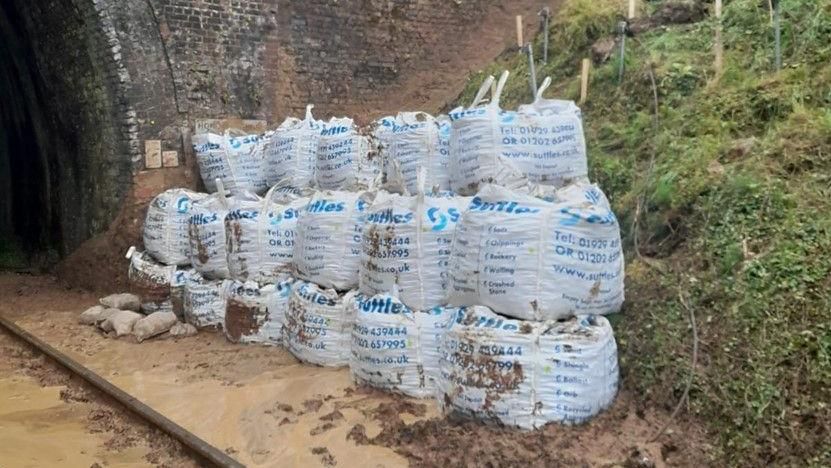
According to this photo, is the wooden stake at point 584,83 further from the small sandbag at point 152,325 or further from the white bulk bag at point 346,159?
the small sandbag at point 152,325

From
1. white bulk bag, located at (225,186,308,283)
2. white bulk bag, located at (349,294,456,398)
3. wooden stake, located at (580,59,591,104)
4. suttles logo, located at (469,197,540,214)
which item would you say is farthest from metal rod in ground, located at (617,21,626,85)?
white bulk bag, located at (349,294,456,398)

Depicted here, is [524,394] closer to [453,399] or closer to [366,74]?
[453,399]

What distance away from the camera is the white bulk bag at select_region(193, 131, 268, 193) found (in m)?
6.71

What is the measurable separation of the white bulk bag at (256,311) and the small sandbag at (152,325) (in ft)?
2.58

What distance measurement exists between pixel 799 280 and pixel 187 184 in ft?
18.8

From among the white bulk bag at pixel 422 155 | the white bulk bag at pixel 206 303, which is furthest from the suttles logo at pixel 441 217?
the white bulk bag at pixel 206 303

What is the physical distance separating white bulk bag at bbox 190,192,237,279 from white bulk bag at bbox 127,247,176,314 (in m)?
0.57

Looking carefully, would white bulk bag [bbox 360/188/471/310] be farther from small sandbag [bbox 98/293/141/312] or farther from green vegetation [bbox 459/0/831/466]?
small sandbag [bbox 98/293/141/312]

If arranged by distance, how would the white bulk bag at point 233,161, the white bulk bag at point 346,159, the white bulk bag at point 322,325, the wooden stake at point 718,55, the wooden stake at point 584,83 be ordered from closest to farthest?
the white bulk bag at point 322,325
the wooden stake at point 718,55
the white bulk bag at point 346,159
the wooden stake at point 584,83
the white bulk bag at point 233,161

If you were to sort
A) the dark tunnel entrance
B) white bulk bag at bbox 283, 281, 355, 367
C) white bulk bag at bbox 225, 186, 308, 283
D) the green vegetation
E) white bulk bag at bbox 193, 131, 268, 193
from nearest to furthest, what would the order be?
the green vegetation < white bulk bag at bbox 283, 281, 355, 367 < white bulk bag at bbox 225, 186, 308, 283 < white bulk bag at bbox 193, 131, 268, 193 < the dark tunnel entrance

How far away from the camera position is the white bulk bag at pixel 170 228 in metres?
6.43

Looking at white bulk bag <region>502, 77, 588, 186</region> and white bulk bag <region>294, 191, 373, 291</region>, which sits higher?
white bulk bag <region>502, 77, 588, 186</region>

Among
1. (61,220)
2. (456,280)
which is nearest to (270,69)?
(61,220)

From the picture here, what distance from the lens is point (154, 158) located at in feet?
24.0
